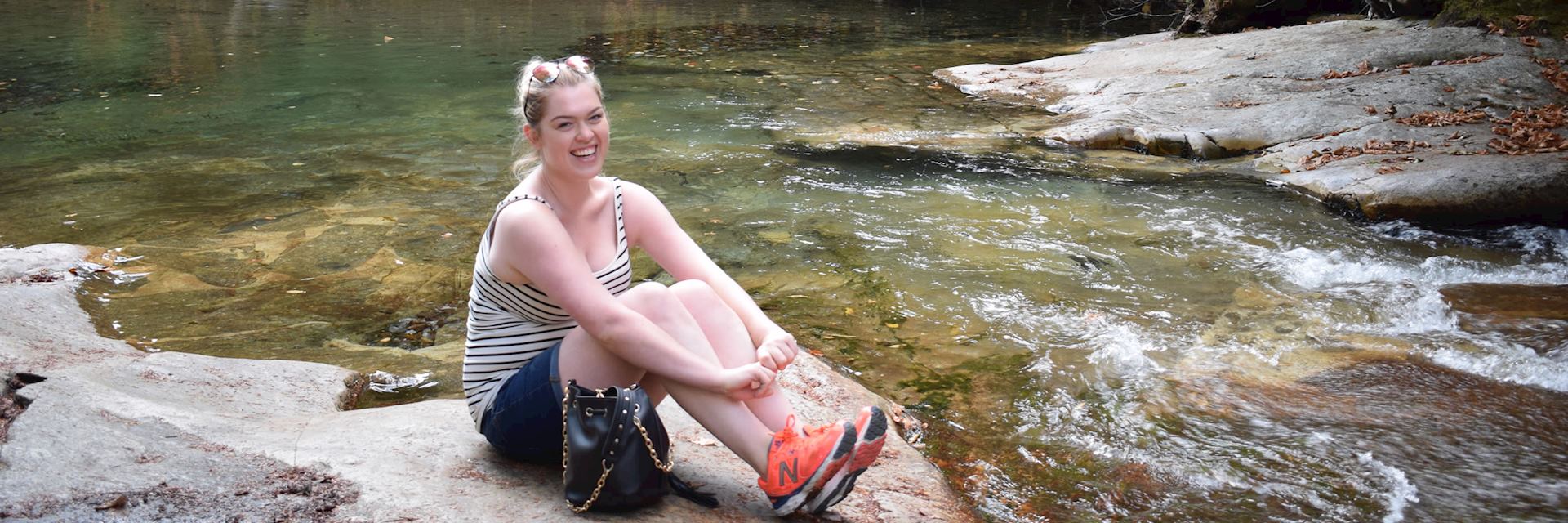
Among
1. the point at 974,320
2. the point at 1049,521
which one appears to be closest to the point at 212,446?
the point at 1049,521

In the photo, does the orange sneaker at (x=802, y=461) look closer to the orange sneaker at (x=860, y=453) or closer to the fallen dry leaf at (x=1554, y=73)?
the orange sneaker at (x=860, y=453)

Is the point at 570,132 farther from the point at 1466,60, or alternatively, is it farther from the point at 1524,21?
the point at 1524,21

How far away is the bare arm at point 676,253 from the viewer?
2.88m

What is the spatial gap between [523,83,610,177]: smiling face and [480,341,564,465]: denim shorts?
1.47 feet

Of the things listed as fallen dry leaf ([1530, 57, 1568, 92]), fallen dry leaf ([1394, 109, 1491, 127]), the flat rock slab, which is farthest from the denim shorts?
fallen dry leaf ([1530, 57, 1568, 92])

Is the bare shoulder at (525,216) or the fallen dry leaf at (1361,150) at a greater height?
the bare shoulder at (525,216)

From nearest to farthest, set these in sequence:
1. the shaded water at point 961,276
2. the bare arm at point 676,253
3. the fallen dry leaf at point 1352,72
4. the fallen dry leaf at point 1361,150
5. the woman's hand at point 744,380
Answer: the woman's hand at point 744,380
the bare arm at point 676,253
the shaded water at point 961,276
the fallen dry leaf at point 1361,150
the fallen dry leaf at point 1352,72

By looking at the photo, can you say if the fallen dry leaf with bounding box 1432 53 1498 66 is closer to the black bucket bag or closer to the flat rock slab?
the flat rock slab

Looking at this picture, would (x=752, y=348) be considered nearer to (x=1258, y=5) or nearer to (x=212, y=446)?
(x=212, y=446)

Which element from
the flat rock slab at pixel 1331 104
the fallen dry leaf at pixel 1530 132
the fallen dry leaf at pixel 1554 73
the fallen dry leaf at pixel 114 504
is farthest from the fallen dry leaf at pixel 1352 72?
the fallen dry leaf at pixel 114 504

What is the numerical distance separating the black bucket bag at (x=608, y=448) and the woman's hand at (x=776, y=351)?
12.0 inches

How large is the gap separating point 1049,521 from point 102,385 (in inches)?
107

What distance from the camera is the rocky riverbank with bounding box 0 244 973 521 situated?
2336 millimetres

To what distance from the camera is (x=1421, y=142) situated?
7.35m
